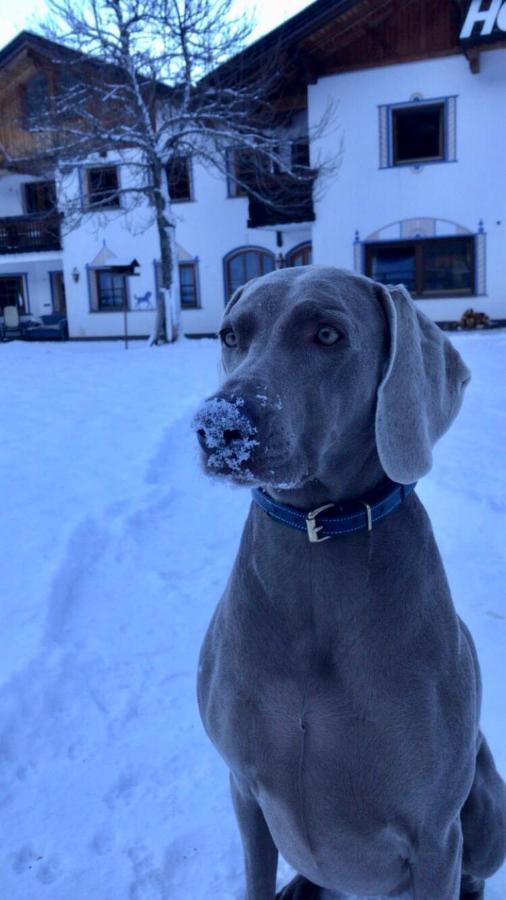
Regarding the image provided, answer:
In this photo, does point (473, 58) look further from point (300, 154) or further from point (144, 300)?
point (144, 300)

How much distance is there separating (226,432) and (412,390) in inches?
17.4

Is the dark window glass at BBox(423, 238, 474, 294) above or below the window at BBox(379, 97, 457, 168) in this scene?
below

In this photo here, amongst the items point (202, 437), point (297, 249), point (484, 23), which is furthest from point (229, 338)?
point (297, 249)

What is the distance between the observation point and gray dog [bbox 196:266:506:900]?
149 centimetres

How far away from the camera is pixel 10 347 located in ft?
56.4

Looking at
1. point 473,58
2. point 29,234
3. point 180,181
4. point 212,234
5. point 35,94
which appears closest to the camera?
point 473,58

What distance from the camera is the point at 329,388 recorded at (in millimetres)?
1556

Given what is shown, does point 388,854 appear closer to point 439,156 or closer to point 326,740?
point 326,740

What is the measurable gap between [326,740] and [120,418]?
5985 millimetres

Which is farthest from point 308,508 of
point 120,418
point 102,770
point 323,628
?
point 120,418

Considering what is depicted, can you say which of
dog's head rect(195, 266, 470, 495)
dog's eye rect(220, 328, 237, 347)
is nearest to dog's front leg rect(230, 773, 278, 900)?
dog's head rect(195, 266, 470, 495)

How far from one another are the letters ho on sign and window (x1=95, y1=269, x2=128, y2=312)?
1172 cm

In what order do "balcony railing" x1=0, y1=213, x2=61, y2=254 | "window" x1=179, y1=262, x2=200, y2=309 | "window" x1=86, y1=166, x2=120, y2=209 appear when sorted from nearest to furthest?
"window" x1=179, y1=262, x2=200, y2=309
"window" x1=86, y1=166, x2=120, y2=209
"balcony railing" x1=0, y1=213, x2=61, y2=254

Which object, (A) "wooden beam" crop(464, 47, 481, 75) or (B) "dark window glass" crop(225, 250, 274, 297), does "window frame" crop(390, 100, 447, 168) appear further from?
(B) "dark window glass" crop(225, 250, 274, 297)
